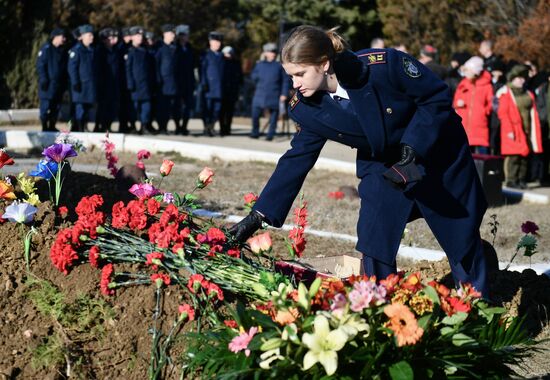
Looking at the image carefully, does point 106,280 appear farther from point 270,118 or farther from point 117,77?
point 270,118

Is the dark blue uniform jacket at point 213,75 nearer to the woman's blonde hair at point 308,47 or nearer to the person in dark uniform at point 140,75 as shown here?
the person in dark uniform at point 140,75

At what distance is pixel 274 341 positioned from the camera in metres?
3.40

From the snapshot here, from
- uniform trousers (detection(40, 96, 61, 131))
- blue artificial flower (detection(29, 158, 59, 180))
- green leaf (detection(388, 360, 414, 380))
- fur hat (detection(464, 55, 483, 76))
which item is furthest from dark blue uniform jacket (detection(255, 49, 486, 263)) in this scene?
uniform trousers (detection(40, 96, 61, 131))

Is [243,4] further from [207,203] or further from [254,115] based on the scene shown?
[207,203]

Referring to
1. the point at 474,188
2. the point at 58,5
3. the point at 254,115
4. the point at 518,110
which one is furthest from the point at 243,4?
the point at 474,188

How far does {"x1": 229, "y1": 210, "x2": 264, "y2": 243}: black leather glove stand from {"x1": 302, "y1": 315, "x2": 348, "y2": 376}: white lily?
1395mm

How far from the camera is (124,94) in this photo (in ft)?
60.4

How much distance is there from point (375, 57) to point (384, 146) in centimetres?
39

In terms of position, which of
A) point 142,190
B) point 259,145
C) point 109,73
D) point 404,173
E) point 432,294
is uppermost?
point 109,73

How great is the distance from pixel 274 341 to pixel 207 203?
5.77 meters

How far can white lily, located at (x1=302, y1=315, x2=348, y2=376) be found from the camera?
3.30m

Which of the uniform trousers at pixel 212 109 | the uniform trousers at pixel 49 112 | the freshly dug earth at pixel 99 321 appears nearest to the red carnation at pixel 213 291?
the freshly dug earth at pixel 99 321

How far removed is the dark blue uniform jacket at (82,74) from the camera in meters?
16.7

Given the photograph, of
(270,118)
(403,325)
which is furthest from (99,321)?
(270,118)
